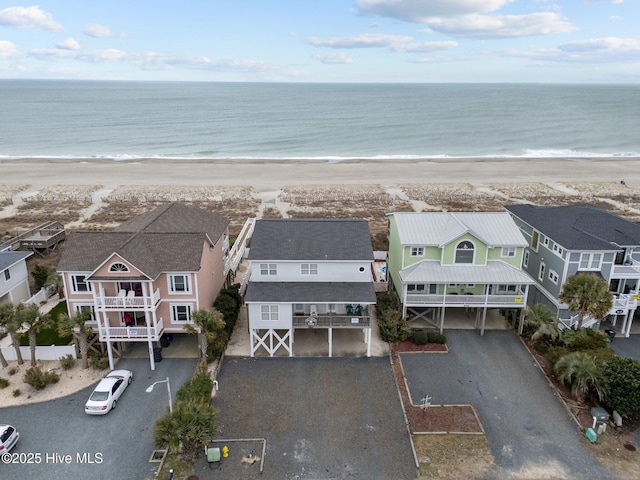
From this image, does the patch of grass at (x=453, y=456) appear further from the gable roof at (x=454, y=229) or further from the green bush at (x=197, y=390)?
the gable roof at (x=454, y=229)

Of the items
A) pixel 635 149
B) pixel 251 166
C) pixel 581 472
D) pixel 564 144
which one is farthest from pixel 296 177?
pixel 635 149

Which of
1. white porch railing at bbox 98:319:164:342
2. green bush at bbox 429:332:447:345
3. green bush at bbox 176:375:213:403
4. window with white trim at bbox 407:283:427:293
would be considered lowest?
green bush at bbox 429:332:447:345

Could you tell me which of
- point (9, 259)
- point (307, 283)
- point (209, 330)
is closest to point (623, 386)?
point (307, 283)

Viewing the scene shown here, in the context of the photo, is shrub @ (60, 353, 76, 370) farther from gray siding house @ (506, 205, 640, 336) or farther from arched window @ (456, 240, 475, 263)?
gray siding house @ (506, 205, 640, 336)

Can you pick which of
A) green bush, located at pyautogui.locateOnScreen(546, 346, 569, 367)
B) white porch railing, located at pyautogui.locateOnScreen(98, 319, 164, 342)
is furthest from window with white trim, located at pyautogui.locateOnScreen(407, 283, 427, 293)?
white porch railing, located at pyautogui.locateOnScreen(98, 319, 164, 342)

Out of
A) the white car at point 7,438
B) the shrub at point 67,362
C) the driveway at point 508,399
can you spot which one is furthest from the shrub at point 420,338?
the white car at point 7,438

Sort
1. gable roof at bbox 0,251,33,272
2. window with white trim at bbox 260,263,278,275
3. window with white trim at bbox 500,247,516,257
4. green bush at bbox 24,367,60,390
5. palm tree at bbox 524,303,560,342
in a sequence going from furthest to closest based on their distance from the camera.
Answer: gable roof at bbox 0,251,33,272, window with white trim at bbox 500,247,516,257, window with white trim at bbox 260,263,278,275, palm tree at bbox 524,303,560,342, green bush at bbox 24,367,60,390

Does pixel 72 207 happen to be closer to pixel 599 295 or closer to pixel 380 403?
pixel 380 403
